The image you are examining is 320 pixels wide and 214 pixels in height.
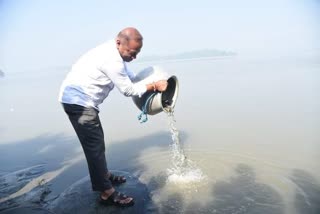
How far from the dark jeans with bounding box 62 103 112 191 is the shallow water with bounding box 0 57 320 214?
44 cm

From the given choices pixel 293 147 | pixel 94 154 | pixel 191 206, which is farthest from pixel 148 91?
pixel 293 147

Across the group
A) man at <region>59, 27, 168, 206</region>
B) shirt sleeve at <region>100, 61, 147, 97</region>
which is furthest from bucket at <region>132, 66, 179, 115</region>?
shirt sleeve at <region>100, 61, 147, 97</region>

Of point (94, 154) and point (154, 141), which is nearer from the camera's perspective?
point (94, 154)

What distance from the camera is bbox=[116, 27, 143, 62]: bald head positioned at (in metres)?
3.54

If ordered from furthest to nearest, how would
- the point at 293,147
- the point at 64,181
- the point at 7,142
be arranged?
1. the point at 7,142
2. the point at 293,147
3. the point at 64,181

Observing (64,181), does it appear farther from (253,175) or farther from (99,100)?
(253,175)

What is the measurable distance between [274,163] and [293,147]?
811mm

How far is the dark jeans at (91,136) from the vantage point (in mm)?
3704

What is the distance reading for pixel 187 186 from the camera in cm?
459

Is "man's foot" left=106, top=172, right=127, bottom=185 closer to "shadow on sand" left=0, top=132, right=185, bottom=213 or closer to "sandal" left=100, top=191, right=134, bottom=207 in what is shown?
"shadow on sand" left=0, top=132, right=185, bottom=213

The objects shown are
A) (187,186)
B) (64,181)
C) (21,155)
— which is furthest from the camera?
(21,155)

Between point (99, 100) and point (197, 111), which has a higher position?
point (99, 100)

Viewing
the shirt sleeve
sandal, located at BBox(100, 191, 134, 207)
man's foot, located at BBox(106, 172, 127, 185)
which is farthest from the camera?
man's foot, located at BBox(106, 172, 127, 185)

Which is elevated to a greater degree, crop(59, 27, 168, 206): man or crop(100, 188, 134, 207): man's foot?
crop(59, 27, 168, 206): man
